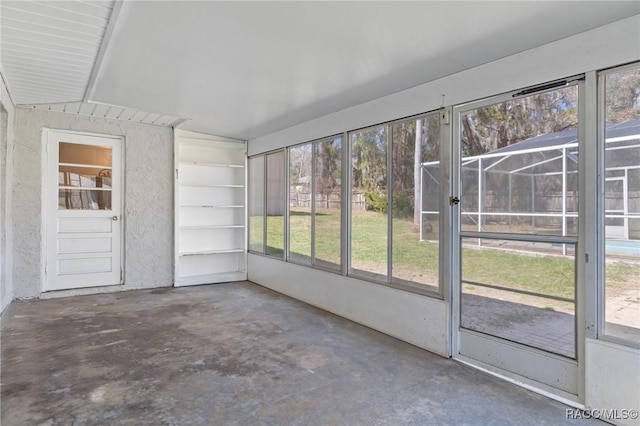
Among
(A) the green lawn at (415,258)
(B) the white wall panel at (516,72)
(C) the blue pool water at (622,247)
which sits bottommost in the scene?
(A) the green lawn at (415,258)

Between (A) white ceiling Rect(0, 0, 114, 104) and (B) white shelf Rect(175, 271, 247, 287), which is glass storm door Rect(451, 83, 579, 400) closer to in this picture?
(A) white ceiling Rect(0, 0, 114, 104)

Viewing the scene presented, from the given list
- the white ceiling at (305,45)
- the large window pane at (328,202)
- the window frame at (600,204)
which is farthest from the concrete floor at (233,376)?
the white ceiling at (305,45)

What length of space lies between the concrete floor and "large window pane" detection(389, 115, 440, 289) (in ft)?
2.48

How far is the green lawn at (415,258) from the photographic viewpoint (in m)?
2.70

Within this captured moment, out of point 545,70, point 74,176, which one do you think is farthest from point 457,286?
point 74,176

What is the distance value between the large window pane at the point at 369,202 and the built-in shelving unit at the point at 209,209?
2.96 meters

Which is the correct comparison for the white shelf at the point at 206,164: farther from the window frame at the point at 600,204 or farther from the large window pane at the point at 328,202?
the window frame at the point at 600,204

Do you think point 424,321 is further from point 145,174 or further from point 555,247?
point 145,174

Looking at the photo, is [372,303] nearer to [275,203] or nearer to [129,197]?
[275,203]

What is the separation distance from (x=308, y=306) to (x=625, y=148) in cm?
380

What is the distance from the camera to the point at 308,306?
16.6 ft

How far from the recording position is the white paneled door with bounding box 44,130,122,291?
17.7 ft

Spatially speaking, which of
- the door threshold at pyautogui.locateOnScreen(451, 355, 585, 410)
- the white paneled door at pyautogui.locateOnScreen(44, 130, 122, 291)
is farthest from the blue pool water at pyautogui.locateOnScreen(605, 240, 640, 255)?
the white paneled door at pyautogui.locateOnScreen(44, 130, 122, 291)

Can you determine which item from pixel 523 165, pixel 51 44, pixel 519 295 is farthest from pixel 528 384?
pixel 51 44
